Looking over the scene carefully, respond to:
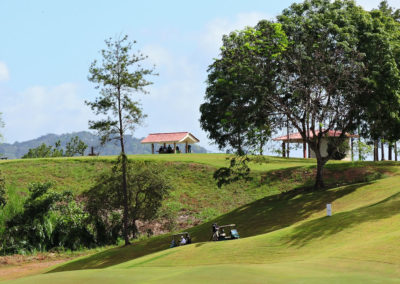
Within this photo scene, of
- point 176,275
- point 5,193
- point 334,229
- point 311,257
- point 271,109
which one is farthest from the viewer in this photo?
point 5,193

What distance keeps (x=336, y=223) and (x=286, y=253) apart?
13.7 ft

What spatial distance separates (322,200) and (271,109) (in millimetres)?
7428

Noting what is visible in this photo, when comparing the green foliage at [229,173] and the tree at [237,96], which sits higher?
the tree at [237,96]

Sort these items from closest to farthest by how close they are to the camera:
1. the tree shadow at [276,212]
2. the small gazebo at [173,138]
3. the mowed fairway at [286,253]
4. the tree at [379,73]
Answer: the mowed fairway at [286,253] → the tree shadow at [276,212] → the tree at [379,73] → the small gazebo at [173,138]

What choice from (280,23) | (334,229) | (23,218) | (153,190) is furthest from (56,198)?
(334,229)

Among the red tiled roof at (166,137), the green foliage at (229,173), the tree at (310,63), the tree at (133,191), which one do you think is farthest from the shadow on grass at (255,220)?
the red tiled roof at (166,137)

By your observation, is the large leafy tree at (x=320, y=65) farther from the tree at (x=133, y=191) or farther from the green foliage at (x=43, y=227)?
the green foliage at (x=43, y=227)

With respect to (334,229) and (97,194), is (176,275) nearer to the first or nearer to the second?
(334,229)

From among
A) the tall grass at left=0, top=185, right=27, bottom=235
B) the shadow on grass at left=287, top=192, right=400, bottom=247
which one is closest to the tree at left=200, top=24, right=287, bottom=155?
the shadow on grass at left=287, top=192, right=400, bottom=247

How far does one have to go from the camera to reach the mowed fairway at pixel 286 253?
14.2 meters

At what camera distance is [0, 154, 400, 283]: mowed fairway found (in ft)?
46.6

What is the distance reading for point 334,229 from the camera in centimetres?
2133

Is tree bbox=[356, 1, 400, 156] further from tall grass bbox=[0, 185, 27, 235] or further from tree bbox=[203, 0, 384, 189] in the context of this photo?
tall grass bbox=[0, 185, 27, 235]

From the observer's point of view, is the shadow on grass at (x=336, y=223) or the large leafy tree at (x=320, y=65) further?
the large leafy tree at (x=320, y=65)
